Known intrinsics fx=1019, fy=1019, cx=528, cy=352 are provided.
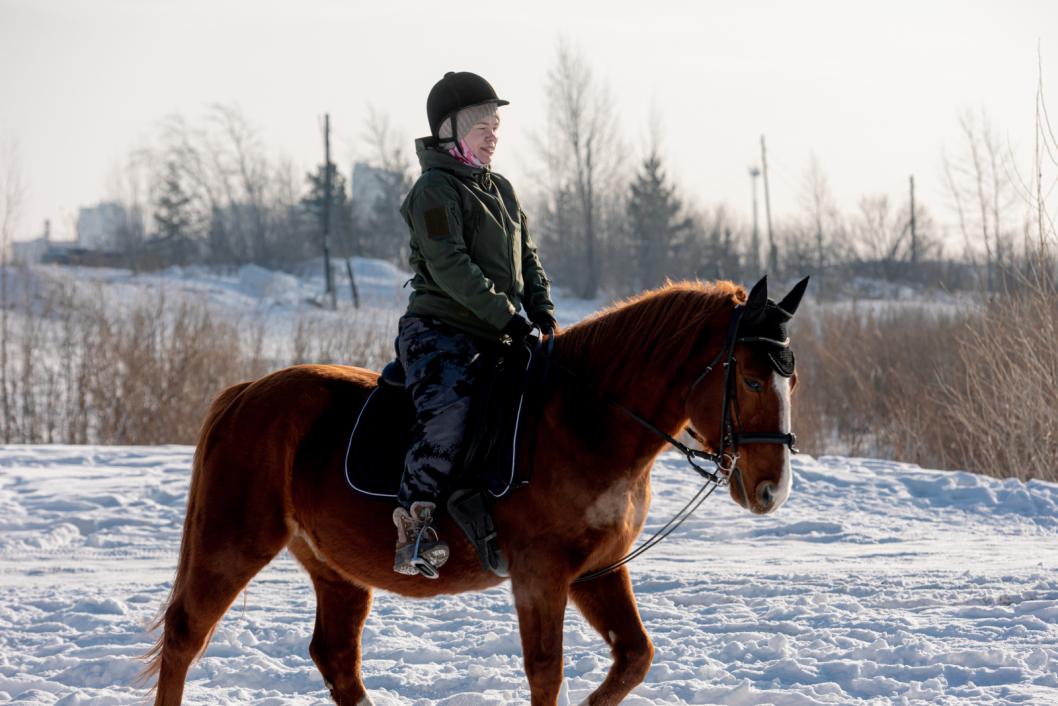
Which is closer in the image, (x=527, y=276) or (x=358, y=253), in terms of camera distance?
(x=527, y=276)

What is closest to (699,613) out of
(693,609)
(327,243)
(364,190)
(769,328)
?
(693,609)

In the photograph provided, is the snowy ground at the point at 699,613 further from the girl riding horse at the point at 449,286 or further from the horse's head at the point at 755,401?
the horse's head at the point at 755,401

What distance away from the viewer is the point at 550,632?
389 cm

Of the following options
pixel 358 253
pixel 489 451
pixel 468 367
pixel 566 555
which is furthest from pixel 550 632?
pixel 358 253

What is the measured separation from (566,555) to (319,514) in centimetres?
121

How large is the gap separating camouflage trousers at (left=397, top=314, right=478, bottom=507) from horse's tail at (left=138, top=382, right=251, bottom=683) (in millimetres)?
1180

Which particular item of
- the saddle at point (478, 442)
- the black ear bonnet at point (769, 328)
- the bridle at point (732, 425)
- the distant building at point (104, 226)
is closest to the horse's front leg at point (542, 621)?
the saddle at point (478, 442)

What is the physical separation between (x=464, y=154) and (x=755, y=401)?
5.14 ft

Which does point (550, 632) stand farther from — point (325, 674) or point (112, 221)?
point (112, 221)

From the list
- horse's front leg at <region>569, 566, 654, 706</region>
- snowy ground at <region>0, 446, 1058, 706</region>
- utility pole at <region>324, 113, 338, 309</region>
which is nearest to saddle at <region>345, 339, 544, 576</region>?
horse's front leg at <region>569, 566, 654, 706</region>

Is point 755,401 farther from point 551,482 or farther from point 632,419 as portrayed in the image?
point 551,482

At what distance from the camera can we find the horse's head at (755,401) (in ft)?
12.2

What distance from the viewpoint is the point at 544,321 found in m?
4.43

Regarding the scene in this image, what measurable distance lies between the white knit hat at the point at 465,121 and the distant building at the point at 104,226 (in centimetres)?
4718
